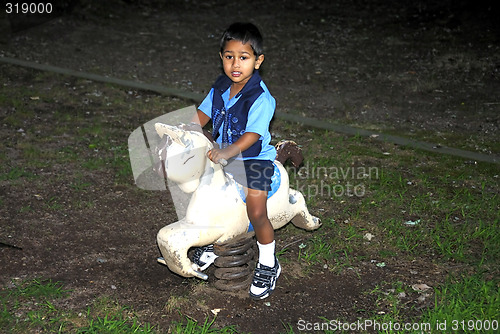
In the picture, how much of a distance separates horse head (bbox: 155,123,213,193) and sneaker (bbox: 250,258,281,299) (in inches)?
29.8

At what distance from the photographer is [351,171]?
Answer: 548 centimetres

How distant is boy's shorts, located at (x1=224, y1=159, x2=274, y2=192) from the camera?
3445 millimetres

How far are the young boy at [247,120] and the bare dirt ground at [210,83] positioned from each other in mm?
554

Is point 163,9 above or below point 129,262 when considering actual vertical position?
above

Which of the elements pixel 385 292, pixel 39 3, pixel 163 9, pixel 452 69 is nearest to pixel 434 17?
pixel 452 69

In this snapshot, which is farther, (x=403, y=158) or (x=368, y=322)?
(x=403, y=158)

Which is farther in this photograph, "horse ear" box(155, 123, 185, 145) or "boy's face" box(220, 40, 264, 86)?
"boy's face" box(220, 40, 264, 86)

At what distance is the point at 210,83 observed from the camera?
25.6 feet

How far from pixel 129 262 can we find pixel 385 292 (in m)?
1.67

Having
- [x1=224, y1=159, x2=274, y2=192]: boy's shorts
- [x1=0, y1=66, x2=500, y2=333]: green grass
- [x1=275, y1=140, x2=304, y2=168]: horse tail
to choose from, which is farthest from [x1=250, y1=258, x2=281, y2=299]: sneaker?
[x1=275, y1=140, x2=304, y2=168]: horse tail

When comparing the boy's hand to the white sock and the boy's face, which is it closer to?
the boy's face

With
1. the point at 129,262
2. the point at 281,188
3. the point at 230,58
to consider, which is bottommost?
the point at 129,262

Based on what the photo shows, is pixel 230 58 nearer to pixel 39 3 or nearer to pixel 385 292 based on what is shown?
pixel 385 292

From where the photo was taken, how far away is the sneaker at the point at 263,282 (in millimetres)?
3664
